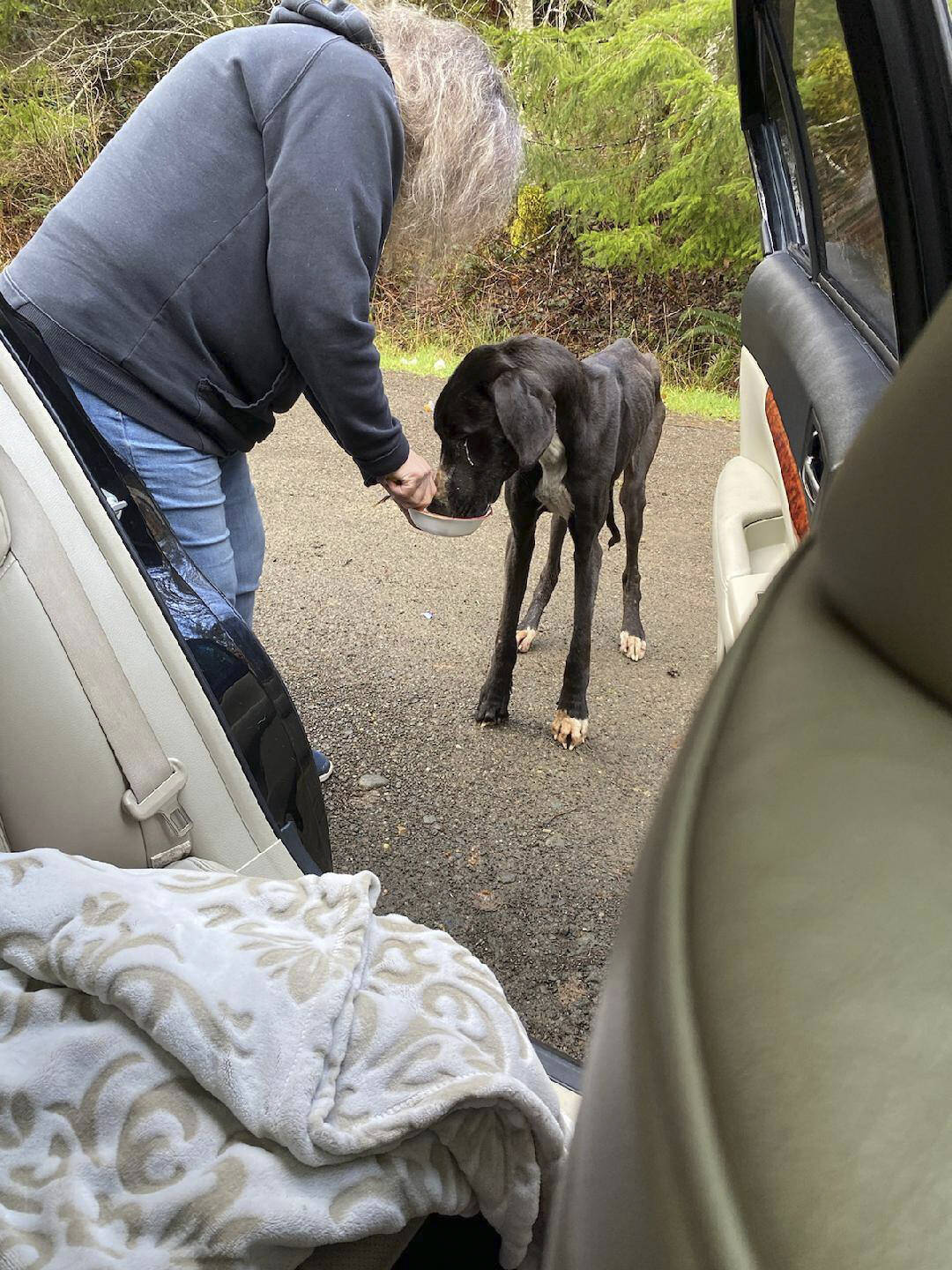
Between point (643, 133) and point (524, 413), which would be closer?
point (524, 413)

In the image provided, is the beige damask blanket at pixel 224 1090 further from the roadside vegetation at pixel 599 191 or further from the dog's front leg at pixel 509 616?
the roadside vegetation at pixel 599 191

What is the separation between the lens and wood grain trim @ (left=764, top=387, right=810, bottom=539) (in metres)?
1.66

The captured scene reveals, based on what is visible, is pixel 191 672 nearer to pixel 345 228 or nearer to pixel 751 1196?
pixel 345 228

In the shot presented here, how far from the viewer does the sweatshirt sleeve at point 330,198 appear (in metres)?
1.97

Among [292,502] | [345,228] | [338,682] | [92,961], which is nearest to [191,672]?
[92,961]

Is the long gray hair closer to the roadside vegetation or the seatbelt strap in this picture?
the seatbelt strap

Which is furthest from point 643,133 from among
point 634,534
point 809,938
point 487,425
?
point 809,938

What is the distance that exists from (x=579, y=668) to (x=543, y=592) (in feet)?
2.67

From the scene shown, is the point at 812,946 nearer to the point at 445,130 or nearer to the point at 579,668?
the point at 445,130

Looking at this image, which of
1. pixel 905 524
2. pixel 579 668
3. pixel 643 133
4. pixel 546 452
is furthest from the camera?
pixel 643 133

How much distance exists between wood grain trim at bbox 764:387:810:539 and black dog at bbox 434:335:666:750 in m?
1.10

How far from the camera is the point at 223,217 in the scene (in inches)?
80.4

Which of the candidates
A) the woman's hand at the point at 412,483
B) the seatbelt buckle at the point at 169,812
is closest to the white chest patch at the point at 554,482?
the woman's hand at the point at 412,483

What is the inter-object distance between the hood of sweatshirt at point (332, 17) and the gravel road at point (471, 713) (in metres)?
1.63
